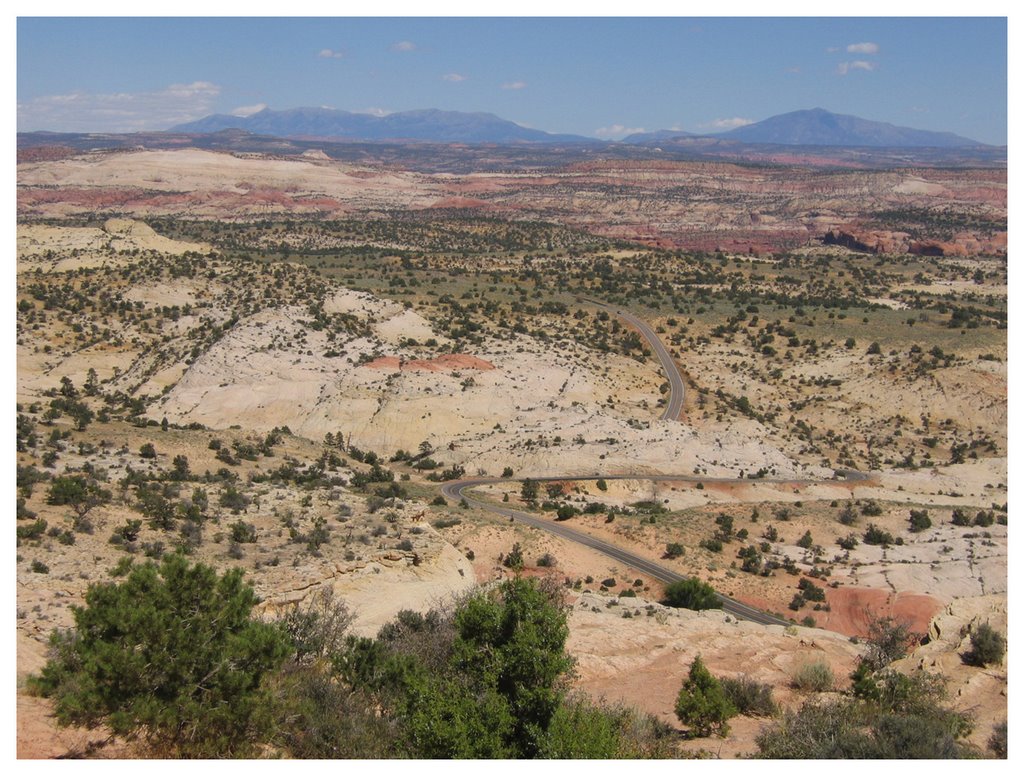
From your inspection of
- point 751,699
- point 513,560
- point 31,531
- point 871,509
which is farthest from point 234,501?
point 871,509

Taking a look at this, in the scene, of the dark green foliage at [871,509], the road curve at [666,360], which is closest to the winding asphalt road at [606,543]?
the dark green foliage at [871,509]

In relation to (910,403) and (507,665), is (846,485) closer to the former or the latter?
(910,403)

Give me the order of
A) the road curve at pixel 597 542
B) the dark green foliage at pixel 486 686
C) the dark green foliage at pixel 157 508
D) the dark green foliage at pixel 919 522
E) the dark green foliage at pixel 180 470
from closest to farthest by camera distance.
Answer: the dark green foliage at pixel 486 686
the dark green foliage at pixel 157 508
the dark green foliage at pixel 180 470
the road curve at pixel 597 542
the dark green foliage at pixel 919 522

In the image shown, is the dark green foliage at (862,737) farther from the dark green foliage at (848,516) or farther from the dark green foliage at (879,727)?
the dark green foliage at (848,516)

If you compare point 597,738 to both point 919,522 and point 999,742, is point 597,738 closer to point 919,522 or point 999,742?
point 999,742

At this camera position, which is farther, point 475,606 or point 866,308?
point 866,308

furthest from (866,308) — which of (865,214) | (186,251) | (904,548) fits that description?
(865,214)

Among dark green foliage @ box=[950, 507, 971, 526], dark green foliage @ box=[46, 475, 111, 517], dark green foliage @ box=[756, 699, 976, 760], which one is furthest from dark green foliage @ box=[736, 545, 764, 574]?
dark green foliage @ box=[46, 475, 111, 517]

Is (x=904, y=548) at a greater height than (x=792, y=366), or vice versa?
(x=792, y=366)
